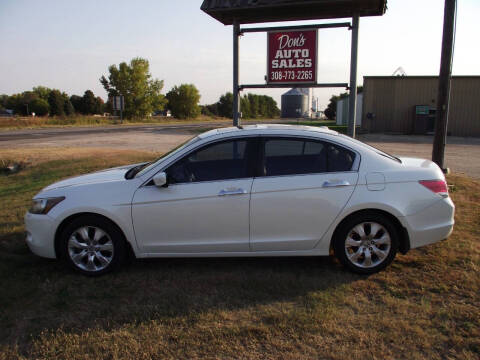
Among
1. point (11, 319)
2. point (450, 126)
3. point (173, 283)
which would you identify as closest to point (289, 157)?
point (173, 283)

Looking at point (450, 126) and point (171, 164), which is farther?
point (450, 126)

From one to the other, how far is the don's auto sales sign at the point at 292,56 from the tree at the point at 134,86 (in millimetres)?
52290

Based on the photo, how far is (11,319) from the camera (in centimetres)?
350

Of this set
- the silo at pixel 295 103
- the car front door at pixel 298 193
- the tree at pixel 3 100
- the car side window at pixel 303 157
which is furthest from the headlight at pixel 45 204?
the tree at pixel 3 100

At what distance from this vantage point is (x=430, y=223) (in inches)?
169

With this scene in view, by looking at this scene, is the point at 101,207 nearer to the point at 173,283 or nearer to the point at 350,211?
the point at 173,283

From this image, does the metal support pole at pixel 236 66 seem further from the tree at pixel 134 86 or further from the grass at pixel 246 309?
the tree at pixel 134 86

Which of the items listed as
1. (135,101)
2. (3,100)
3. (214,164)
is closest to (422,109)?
(214,164)

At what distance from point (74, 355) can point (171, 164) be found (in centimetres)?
203

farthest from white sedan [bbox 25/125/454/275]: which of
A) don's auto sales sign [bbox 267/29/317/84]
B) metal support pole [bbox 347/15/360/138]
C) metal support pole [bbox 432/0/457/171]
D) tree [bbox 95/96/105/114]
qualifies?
tree [bbox 95/96/105/114]

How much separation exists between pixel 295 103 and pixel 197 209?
79.7m

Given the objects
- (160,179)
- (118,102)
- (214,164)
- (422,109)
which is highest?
(118,102)

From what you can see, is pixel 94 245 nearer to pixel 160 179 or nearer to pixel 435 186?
pixel 160 179

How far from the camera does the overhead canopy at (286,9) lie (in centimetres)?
754
